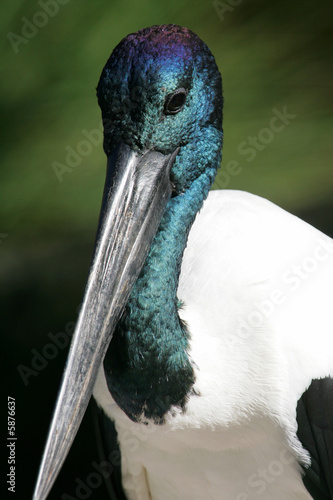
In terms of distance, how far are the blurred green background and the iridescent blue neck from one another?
47cm

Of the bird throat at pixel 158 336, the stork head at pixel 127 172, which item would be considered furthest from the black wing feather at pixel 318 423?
the stork head at pixel 127 172

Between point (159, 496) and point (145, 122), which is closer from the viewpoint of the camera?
point (145, 122)

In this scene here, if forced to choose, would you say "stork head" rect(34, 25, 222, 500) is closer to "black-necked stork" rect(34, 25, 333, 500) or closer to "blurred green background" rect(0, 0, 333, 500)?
"black-necked stork" rect(34, 25, 333, 500)

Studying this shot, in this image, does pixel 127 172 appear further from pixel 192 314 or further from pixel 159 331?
pixel 192 314

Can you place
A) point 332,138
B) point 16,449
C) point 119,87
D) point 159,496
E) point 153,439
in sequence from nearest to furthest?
point 119,87 < point 153,439 < point 332,138 < point 159,496 < point 16,449

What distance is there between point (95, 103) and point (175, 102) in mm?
568

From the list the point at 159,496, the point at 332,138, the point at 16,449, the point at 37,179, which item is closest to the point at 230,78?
the point at 332,138

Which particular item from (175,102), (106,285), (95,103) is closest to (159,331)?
(106,285)

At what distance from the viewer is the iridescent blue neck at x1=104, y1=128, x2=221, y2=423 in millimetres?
1729

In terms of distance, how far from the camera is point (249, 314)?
1.90 metres

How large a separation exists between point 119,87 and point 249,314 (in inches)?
27.5

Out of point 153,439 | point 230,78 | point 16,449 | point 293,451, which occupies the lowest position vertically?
point 16,449

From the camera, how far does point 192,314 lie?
194cm

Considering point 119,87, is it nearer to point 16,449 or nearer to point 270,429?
point 270,429
